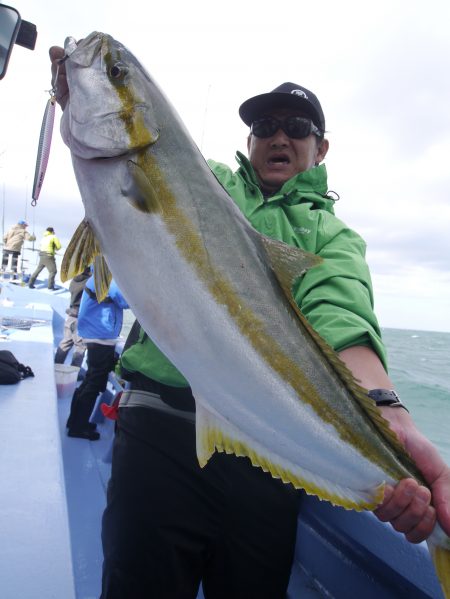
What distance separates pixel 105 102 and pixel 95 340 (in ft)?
15.7

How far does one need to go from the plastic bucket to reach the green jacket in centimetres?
498

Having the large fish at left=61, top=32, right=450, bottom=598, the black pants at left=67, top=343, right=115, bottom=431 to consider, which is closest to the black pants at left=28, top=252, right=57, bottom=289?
the black pants at left=67, top=343, right=115, bottom=431

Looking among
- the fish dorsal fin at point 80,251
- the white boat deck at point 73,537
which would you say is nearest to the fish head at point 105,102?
the fish dorsal fin at point 80,251

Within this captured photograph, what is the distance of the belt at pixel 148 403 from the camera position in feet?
7.06

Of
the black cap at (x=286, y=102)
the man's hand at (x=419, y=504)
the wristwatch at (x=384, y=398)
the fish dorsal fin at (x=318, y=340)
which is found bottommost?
the man's hand at (x=419, y=504)

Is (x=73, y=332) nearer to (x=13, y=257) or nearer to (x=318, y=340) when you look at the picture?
(x=318, y=340)

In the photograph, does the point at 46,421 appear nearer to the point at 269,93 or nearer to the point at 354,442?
the point at 354,442

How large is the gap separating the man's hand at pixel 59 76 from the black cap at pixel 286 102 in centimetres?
121

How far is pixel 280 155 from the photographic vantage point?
265 cm

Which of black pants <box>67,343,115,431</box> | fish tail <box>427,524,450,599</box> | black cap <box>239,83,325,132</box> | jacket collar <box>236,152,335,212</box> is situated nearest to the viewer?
fish tail <box>427,524,450,599</box>

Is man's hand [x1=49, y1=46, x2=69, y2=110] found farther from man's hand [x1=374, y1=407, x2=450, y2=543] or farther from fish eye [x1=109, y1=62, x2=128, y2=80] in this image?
man's hand [x1=374, y1=407, x2=450, y2=543]

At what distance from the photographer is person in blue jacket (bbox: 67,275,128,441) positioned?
18.3 feet

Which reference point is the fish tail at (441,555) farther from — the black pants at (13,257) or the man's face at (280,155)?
the black pants at (13,257)

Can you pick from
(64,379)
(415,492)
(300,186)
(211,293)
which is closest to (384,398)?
(415,492)
